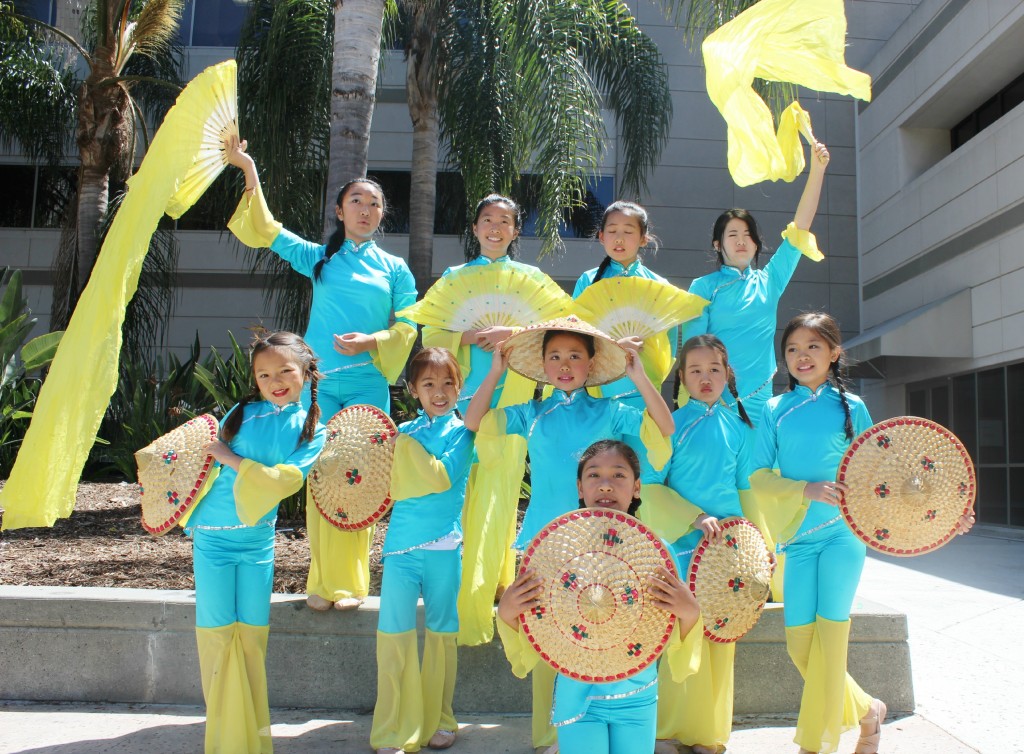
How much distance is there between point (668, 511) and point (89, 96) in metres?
11.4

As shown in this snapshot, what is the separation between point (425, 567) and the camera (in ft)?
11.3

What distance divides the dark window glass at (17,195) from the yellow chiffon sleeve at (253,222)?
52.8 ft

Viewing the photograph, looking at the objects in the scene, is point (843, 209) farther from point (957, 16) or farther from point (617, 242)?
point (617, 242)

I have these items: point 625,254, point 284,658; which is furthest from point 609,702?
point 625,254

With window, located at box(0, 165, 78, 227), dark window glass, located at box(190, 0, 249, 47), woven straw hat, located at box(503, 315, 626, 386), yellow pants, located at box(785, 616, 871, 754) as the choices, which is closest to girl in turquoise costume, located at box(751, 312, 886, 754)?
yellow pants, located at box(785, 616, 871, 754)

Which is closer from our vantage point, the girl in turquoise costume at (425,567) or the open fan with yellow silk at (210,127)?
the girl in turquoise costume at (425,567)

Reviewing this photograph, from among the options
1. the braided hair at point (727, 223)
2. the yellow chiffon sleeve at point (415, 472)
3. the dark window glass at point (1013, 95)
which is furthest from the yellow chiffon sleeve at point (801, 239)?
the dark window glass at point (1013, 95)

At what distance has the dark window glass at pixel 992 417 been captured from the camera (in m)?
12.3

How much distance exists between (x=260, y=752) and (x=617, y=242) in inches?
100

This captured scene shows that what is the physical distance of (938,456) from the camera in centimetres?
320

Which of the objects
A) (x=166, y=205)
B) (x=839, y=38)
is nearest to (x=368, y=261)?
(x=166, y=205)

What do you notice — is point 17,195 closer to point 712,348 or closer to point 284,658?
point 284,658

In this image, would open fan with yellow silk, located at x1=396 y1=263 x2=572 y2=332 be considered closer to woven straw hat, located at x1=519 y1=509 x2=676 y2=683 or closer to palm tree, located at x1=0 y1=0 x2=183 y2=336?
woven straw hat, located at x1=519 y1=509 x2=676 y2=683

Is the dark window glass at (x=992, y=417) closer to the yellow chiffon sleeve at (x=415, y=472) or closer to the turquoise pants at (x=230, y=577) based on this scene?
the yellow chiffon sleeve at (x=415, y=472)
